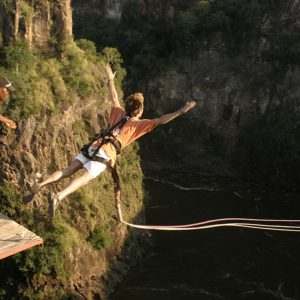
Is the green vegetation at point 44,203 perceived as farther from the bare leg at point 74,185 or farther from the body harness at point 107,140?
the bare leg at point 74,185

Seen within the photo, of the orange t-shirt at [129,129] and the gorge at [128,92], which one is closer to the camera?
the orange t-shirt at [129,129]

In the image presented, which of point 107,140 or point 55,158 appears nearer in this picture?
point 107,140

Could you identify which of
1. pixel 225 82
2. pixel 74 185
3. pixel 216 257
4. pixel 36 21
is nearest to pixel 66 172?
pixel 74 185

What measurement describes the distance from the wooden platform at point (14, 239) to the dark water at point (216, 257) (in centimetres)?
1426

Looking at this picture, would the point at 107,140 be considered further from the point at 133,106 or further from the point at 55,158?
the point at 55,158

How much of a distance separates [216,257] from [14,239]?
1967 centimetres

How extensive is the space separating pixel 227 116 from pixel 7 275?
26244 mm

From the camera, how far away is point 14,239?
10.4 m

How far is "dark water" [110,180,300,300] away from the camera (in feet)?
82.6

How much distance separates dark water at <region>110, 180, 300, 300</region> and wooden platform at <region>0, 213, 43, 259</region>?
Result: 1426 cm

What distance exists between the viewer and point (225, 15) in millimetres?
41531

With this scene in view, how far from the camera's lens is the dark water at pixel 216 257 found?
2519cm

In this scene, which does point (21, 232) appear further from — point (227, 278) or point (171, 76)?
point (171, 76)

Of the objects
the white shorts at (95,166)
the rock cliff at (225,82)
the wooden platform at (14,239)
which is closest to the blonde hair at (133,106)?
the white shorts at (95,166)
